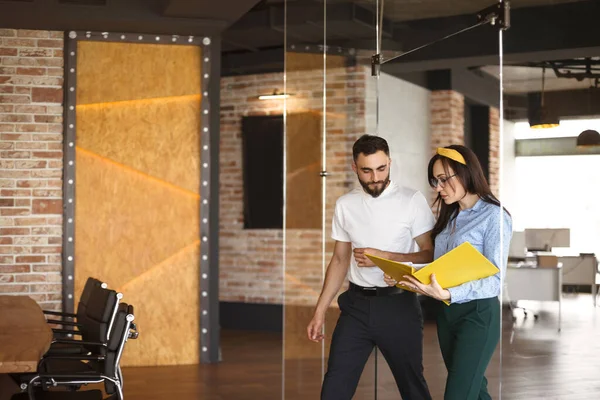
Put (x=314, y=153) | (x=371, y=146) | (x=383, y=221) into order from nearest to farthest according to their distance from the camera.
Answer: (x=371, y=146), (x=383, y=221), (x=314, y=153)

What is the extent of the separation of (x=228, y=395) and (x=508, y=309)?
10.3 ft

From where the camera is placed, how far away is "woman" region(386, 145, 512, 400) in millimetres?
3178

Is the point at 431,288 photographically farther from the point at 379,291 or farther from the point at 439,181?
the point at 379,291

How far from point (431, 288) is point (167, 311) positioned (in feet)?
13.6

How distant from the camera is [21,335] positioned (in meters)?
3.96

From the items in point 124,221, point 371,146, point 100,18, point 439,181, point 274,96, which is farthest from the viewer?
point 274,96

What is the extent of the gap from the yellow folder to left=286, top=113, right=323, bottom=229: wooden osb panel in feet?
5.78

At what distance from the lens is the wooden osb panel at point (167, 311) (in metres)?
6.88

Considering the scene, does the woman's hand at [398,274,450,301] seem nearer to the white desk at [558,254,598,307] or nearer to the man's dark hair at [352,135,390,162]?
the white desk at [558,254,598,307]

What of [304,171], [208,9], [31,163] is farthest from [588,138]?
[31,163]

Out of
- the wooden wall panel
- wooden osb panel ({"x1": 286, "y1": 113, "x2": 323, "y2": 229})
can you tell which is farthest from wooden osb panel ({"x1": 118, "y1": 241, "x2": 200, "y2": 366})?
wooden osb panel ({"x1": 286, "y1": 113, "x2": 323, "y2": 229})

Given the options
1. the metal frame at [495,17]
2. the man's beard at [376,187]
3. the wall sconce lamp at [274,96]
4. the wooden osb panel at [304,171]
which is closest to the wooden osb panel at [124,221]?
the wooden osb panel at [304,171]

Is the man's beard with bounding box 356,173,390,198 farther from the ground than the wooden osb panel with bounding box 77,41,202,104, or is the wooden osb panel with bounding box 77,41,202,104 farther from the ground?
the wooden osb panel with bounding box 77,41,202,104

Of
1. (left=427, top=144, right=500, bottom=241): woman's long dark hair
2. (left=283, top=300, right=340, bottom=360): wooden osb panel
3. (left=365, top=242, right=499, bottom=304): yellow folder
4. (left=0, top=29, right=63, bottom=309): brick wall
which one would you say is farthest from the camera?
(left=0, top=29, right=63, bottom=309): brick wall
